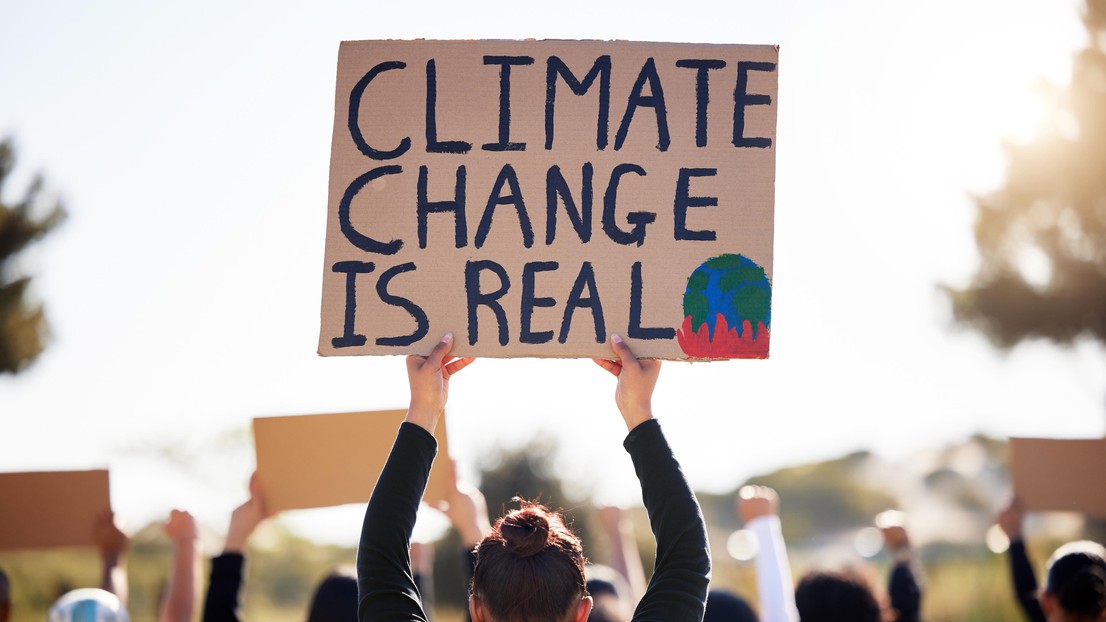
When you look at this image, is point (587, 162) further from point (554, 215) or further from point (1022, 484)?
point (1022, 484)

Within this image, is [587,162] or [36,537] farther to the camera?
[36,537]

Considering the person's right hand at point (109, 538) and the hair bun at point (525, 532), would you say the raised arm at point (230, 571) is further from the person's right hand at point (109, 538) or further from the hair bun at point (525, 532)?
the hair bun at point (525, 532)

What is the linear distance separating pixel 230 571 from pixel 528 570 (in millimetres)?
1266

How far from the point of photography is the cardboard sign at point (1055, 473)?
3529mm

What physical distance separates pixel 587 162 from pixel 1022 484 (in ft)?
6.65

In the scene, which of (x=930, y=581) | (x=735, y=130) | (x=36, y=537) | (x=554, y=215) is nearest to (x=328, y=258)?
(x=554, y=215)

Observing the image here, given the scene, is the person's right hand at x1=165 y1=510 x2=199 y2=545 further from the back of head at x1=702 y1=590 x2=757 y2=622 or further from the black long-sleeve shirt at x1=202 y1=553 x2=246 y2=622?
the back of head at x1=702 y1=590 x2=757 y2=622

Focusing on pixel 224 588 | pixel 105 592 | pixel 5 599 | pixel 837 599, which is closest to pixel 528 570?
pixel 224 588

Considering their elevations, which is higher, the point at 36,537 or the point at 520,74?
the point at 520,74

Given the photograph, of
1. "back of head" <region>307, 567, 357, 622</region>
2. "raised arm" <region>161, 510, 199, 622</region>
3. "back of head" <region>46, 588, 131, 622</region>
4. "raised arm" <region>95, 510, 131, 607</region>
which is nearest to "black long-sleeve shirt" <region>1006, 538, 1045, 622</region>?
"back of head" <region>307, 567, 357, 622</region>

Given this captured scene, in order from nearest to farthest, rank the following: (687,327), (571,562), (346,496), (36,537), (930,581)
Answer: (571,562) < (687,327) < (346,496) < (36,537) < (930,581)

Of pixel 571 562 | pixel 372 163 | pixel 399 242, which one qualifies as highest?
pixel 372 163

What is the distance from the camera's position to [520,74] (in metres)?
2.78

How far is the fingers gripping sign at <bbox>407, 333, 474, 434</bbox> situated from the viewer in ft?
7.52
